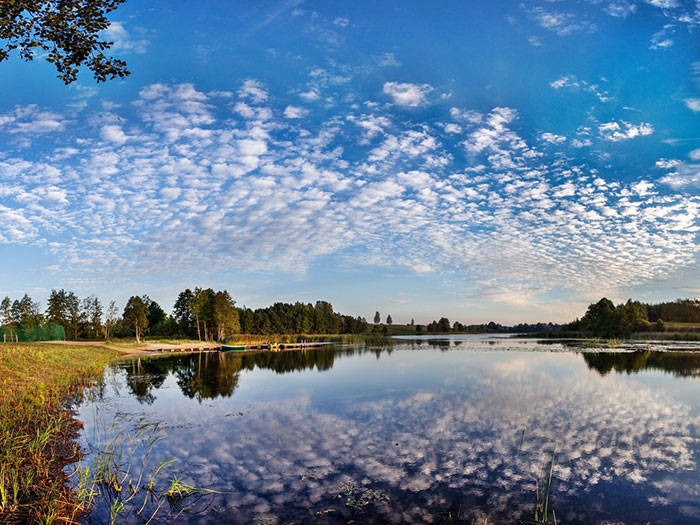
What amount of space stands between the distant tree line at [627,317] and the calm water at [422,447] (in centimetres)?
9700

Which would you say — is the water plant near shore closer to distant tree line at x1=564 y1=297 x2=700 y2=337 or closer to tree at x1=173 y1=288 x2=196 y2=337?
tree at x1=173 y1=288 x2=196 y2=337

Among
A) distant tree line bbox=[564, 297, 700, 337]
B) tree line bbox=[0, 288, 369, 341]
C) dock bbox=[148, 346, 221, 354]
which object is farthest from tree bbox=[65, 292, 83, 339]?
distant tree line bbox=[564, 297, 700, 337]

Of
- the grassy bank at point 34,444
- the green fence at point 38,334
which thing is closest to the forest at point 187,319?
the green fence at point 38,334

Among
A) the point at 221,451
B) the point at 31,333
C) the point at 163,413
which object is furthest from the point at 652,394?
the point at 31,333

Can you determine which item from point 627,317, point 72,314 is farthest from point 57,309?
A: point 627,317

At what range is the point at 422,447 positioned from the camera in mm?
12867

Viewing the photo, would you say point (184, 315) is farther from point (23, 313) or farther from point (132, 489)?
point (132, 489)

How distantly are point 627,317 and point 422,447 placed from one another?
117 m

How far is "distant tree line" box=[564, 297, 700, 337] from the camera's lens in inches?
4281

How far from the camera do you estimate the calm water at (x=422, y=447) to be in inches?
350

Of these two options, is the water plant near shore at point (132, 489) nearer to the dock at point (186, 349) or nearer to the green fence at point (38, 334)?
the dock at point (186, 349)

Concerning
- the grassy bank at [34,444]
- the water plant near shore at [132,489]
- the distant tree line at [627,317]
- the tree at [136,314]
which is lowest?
the distant tree line at [627,317]

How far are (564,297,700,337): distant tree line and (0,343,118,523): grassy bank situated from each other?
120 m

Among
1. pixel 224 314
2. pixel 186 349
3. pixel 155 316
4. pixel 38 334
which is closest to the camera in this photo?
pixel 38 334
